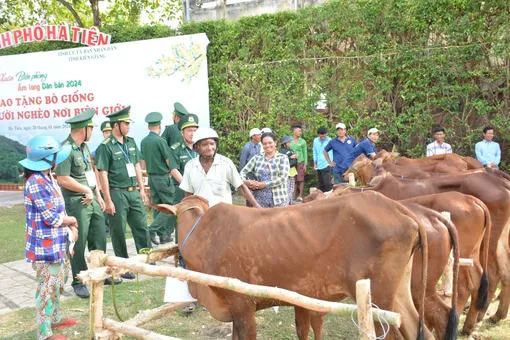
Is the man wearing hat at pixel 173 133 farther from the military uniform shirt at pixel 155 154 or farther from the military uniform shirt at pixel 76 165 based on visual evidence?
the military uniform shirt at pixel 76 165

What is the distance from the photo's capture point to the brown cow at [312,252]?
3441 millimetres

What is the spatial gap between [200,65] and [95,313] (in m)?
9.90

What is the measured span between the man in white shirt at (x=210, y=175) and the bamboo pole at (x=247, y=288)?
1283 millimetres

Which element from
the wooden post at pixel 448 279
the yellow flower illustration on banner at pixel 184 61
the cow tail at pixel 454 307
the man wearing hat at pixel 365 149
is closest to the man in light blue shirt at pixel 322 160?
the man wearing hat at pixel 365 149

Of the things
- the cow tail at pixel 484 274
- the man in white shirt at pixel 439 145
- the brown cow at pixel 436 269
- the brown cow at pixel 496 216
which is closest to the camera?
the brown cow at pixel 436 269

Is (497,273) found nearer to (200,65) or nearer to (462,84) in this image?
(462,84)

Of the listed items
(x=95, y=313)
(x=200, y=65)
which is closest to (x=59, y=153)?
(x=95, y=313)

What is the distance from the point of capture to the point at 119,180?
630cm

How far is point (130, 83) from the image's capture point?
45.4ft

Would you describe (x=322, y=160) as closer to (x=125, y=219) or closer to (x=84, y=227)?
(x=125, y=219)

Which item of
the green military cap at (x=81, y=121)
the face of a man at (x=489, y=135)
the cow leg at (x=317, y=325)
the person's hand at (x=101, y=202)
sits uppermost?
the green military cap at (x=81, y=121)

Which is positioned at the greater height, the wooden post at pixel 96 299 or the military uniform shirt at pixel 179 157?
the military uniform shirt at pixel 179 157

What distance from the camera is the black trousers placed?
11.3 metres

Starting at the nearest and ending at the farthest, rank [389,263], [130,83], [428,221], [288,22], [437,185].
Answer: [389,263]
[428,221]
[437,185]
[288,22]
[130,83]
